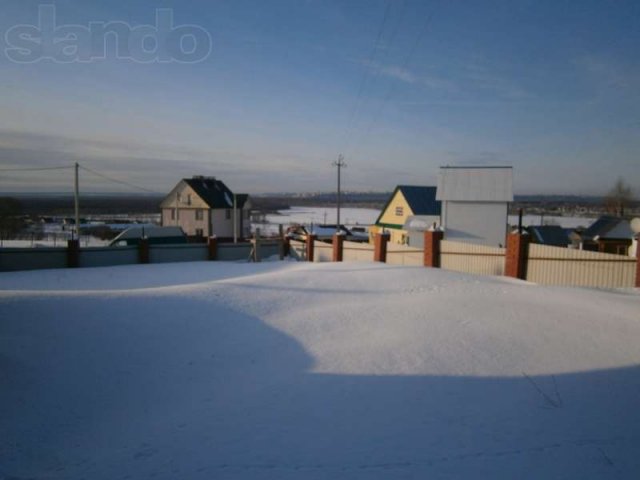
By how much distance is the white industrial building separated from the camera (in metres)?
27.3

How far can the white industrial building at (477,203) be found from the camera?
27281 mm

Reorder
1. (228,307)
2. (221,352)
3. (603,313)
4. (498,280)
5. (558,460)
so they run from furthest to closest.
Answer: (498,280)
(228,307)
(603,313)
(221,352)
(558,460)

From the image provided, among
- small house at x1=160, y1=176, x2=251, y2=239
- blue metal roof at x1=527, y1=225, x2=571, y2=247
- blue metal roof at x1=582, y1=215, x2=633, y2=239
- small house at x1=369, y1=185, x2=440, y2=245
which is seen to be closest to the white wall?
small house at x1=369, y1=185, x2=440, y2=245

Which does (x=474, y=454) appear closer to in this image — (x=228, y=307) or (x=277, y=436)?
(x=277, y=436)

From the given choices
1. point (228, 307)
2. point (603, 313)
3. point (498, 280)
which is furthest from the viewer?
point (498, 280)

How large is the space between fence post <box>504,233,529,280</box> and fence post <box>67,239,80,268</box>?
748 inches

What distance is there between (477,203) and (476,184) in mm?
1350

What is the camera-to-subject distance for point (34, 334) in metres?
7.73

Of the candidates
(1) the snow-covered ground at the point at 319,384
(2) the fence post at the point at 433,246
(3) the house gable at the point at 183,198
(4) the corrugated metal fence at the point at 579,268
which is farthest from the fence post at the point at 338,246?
(3) the house gable at the point at 183,198

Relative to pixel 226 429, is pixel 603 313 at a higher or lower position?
higher

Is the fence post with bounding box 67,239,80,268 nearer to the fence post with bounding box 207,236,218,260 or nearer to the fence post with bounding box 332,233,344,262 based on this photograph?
the fence post with bounding box 207,236,218,260

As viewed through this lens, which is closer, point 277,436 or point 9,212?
point 277,436

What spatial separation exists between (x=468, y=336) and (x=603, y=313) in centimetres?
364

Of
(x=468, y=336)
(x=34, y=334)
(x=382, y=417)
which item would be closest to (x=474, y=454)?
(x=382, y=417)
